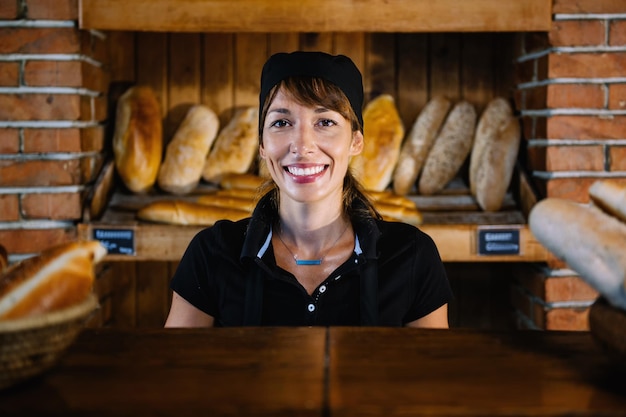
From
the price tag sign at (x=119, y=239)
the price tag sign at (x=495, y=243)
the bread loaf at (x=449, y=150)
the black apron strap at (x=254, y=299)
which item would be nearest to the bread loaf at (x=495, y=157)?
the bread loaf at (x=449, y=150)

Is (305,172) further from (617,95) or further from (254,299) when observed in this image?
(617,95)

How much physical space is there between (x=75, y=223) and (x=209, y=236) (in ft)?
1.87

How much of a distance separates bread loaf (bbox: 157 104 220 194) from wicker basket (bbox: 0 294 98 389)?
1.42 m

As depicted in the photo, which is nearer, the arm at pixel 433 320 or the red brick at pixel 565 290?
the arm at pixel 433 320

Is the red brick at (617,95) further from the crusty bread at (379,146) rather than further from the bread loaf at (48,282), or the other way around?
the bread loaf at (48,282)

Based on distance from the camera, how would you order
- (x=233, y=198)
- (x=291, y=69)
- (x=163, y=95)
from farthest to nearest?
(x=163, y=95)
(x=233, y=198)
(x=291, y=69)

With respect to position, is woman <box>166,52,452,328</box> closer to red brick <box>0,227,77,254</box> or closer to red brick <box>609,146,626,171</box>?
red brick <box>0,227,77,254</box>

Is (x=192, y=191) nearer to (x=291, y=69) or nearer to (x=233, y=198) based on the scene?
(x=233, y=198)

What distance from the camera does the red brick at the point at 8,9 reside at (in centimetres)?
173

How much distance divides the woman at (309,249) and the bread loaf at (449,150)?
61 centimetres

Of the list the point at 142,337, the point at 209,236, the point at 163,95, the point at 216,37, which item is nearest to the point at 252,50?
the point at 216,37

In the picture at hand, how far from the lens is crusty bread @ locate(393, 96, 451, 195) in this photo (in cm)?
204

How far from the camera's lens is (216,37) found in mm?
2186

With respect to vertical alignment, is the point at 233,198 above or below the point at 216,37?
below
